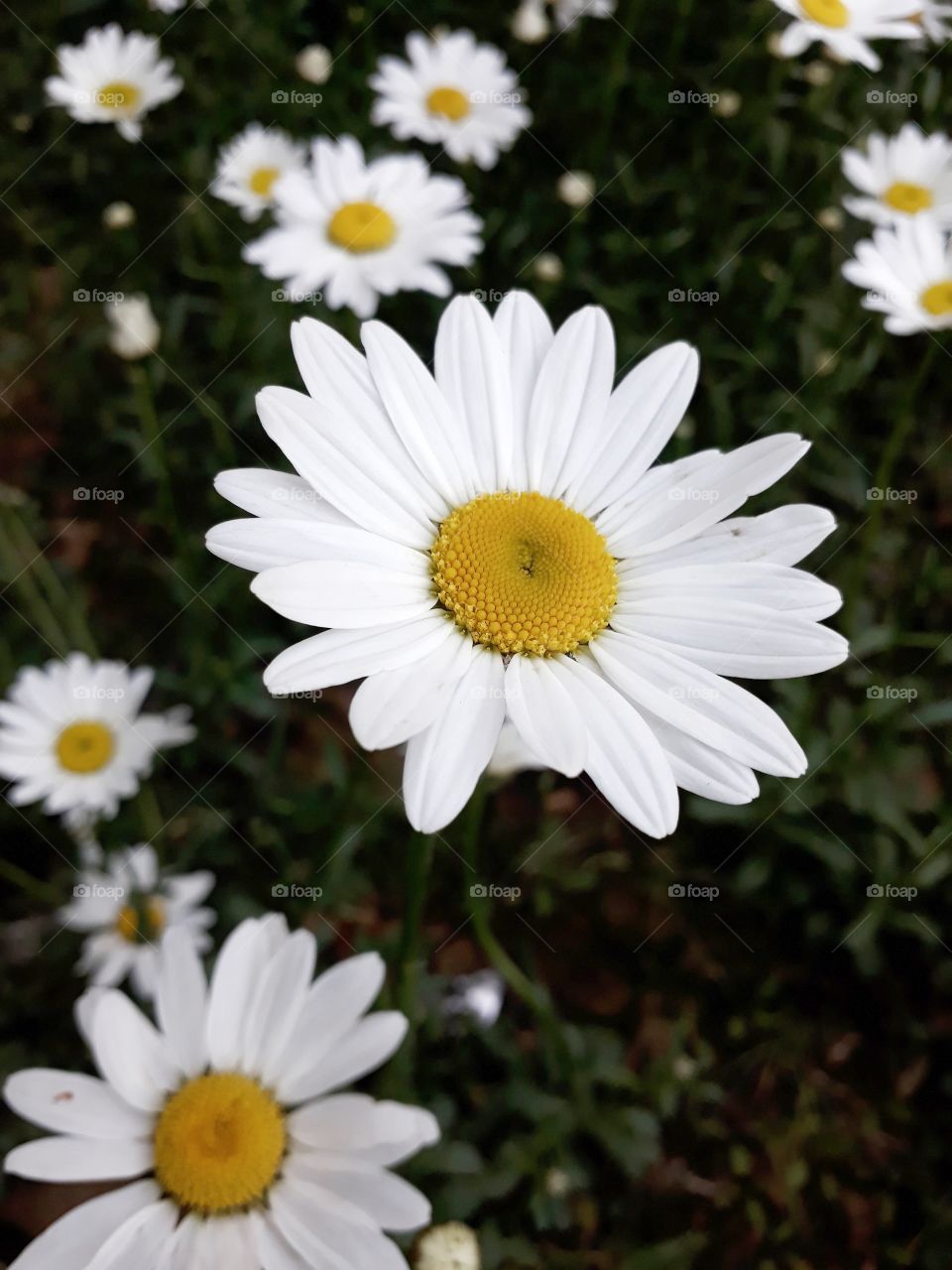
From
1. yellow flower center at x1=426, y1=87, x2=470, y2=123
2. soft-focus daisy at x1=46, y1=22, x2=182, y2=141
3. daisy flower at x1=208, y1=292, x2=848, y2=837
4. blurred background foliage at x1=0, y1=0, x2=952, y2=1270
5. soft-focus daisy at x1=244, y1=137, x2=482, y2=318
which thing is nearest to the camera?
daisy flower at x1=208, y1=292, x2=848, y2=837

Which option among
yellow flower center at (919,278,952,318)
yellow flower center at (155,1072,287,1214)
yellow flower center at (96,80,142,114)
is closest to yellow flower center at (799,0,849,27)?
yellow flower center at (919,278,952,318)

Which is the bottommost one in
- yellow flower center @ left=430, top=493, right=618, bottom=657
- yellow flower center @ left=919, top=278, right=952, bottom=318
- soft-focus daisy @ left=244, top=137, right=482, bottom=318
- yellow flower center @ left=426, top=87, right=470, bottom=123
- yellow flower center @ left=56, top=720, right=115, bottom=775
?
yellow flower center @ left=56, top=720, right=115, bottom=775

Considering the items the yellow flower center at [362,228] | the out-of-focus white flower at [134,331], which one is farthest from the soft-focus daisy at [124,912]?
the yellow flower center at [362,228]

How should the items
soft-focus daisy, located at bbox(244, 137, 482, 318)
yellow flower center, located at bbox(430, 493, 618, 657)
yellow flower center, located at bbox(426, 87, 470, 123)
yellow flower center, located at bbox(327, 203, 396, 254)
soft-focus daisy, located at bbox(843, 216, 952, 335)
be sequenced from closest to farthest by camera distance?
1. yellow flower center, located at bbox(430, 493, 618, 657)
2. soft-focus daisy, located at bbox(843, 216, 952, 335)
3. soft-focus daisy, located at bbox(244, 137, 482, 318)
4. yellow flower center, located at bbox(327, 203, 396, 254)
5. yellow flower center, located at bbox(426, 87, 470, 123)

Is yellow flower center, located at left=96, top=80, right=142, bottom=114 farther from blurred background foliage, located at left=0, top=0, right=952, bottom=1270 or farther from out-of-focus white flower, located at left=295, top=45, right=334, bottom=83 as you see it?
out-of-focus white flower, located at left=295, top=45, right=334, bottom=83

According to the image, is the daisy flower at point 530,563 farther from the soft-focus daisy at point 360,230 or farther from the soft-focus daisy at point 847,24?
the soft-focus daisy at point 847,24

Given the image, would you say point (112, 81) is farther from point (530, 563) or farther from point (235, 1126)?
point (235, 1126)
